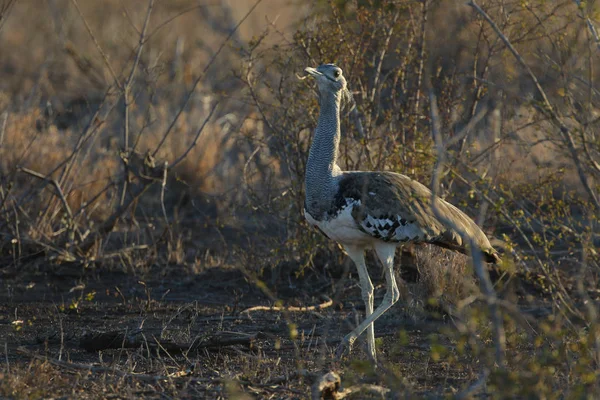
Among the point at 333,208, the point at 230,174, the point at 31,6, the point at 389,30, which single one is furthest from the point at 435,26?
the point at 31,6

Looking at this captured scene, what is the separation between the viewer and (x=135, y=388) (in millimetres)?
4098

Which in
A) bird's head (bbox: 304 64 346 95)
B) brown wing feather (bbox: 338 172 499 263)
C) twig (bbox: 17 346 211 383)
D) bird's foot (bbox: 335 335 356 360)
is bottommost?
twig (bbox: 17 346 211 383)

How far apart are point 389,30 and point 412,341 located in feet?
7.36

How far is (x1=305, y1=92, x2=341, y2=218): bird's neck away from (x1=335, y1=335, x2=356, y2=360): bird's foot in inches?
25.5

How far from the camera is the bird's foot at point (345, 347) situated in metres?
4.82

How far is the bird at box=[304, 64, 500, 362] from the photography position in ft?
15.8

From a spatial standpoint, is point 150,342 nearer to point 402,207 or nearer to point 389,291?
point 389,291

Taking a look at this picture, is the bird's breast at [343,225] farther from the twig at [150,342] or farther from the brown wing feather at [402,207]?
the twig at [150,342]

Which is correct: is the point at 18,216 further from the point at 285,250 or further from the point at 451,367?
the point at 451,367

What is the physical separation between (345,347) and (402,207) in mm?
785

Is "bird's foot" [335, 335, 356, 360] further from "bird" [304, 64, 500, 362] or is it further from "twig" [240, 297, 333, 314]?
"twig" [240, 297, 333, 314]

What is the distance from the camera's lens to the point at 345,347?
16.3 ft

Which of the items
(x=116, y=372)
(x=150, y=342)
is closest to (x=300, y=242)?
(x=150, y=342)

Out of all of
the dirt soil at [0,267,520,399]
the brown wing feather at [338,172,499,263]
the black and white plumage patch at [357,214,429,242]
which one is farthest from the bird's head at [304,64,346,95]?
the dirt soil at [0,267,520,399]
